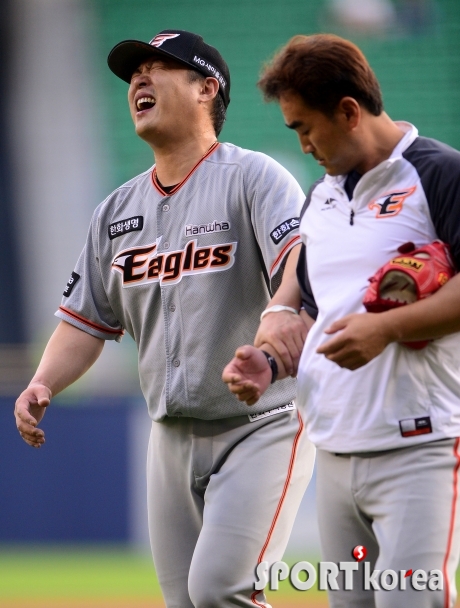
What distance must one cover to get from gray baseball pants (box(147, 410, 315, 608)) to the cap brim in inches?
46.8

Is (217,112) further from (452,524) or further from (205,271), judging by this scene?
(452,524)

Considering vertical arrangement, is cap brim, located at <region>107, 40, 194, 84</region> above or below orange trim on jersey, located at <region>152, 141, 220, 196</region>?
above

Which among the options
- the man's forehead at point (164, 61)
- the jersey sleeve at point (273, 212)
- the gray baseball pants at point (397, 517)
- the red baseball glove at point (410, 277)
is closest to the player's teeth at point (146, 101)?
the man's forehead at point (164, 61)

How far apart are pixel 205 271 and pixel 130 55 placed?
783 mm

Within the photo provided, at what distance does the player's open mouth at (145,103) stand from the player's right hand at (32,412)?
0.97 m

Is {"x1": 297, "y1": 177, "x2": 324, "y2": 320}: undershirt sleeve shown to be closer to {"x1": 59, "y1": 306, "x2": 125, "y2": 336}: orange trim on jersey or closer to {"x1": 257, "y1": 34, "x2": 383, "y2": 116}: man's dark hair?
{"x1": 257, "y1": 34, "x2": 383, "y2": 116}: man's dark hair

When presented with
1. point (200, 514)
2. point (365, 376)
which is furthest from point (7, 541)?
point (365, 376)

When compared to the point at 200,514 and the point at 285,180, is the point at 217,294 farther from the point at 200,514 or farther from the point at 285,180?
the point at 200,514

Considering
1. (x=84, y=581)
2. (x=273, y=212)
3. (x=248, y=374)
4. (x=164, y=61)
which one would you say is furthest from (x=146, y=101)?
(x=84, y=581)

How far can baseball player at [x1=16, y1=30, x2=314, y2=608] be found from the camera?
2910 mm

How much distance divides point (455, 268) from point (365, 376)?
12.6 inches

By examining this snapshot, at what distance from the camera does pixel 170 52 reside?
10.4ft

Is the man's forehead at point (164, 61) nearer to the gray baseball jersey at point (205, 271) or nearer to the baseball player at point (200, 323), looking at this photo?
the baseball player at point (200, 323)

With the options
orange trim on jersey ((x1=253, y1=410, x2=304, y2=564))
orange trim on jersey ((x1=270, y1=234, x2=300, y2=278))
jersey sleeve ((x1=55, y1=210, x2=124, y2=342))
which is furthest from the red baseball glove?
jersey sleeve ((x1=55, y1=210, x2=124, y2=342))
